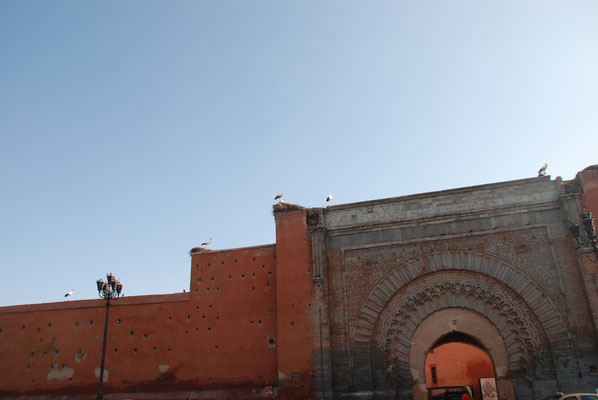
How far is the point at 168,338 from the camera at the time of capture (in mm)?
11500

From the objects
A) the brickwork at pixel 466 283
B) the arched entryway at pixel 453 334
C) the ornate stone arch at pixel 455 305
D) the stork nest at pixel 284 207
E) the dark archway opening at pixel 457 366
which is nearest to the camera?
the brickwork at pixel 466 283

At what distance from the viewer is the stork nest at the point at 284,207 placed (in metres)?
11.2

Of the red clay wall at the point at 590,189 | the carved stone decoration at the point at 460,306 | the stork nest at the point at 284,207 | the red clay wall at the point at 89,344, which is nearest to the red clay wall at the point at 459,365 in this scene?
the carved stone decoration at the point at 460,306

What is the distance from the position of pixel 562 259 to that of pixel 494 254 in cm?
123

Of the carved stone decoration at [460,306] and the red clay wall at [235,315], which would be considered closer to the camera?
the carved stone decoration at [460,306]

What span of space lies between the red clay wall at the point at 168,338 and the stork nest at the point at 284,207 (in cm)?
92

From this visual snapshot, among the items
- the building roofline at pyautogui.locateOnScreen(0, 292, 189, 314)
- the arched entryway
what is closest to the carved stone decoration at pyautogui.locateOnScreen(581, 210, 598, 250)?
the arched entryway

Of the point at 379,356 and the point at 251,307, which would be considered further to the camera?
the point at 251,307

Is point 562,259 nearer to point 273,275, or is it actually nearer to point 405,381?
point 405,381

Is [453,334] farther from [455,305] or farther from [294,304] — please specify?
[294,304]

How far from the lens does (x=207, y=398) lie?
34.8ft

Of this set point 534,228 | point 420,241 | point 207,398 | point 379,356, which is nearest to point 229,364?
point 207,398

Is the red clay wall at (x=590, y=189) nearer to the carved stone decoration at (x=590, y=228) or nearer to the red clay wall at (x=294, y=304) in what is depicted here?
the carved stone decoration at (x=590, y=228)

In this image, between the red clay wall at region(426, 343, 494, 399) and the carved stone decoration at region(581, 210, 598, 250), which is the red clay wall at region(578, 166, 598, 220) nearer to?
the carved stone decoration at region(581, 210, 598, 250)
